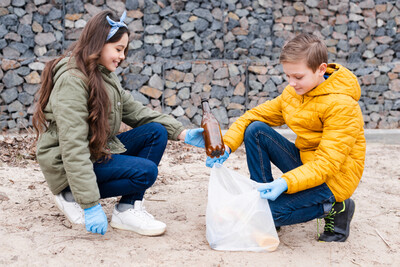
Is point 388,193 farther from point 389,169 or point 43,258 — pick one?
point 43,258

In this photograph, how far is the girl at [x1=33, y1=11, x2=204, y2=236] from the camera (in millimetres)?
2086

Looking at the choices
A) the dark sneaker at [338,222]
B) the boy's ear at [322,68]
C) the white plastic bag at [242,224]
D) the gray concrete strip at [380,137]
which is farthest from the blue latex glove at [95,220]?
the gray concrete strip at [380,137]

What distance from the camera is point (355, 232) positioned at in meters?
2.51

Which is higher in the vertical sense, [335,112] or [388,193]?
[335,112]

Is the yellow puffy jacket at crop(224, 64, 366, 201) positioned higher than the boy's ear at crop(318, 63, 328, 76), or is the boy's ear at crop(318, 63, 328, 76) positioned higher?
the boy's ear at crop(318, 63, 328, 76)

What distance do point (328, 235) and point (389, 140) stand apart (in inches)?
166

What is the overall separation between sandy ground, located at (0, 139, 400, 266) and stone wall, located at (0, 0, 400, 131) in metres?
3.74

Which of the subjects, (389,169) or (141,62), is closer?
(389,169)

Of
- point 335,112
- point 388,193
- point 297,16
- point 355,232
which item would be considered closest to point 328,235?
point 355,232

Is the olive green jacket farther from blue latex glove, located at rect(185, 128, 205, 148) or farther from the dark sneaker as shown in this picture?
the dark sneaker

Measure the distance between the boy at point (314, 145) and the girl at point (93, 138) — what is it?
0.47 metres

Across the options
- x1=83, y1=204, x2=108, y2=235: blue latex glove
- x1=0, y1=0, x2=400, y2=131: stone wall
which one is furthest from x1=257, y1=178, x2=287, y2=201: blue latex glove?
x1=0, y1=0, x2=400, y2=131: stone wall

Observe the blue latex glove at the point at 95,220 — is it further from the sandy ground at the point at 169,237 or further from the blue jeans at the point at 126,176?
the blue jeans at the point at 126,176

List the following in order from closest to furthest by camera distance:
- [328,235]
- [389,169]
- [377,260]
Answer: [377,260] → [328,235] → [389,169]
